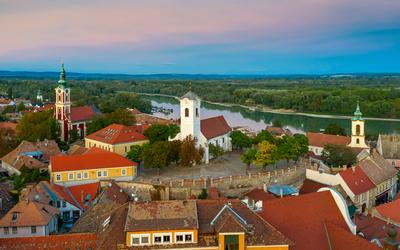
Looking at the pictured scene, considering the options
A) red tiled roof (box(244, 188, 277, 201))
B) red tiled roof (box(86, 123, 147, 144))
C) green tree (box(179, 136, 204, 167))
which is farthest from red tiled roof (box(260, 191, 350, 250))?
red tiled roof (box(86, 123, 147, 144))

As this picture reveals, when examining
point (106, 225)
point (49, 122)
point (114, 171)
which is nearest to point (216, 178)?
point (114, 171)

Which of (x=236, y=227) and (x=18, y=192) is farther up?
(x=236, y=227)

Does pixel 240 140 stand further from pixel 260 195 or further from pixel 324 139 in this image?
pixel 260 195

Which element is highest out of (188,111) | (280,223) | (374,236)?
(188,111)

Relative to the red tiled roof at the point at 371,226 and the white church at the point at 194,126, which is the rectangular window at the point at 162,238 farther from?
the white church at the point at 194,126

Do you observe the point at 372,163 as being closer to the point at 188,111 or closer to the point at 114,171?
the point at 188,111
